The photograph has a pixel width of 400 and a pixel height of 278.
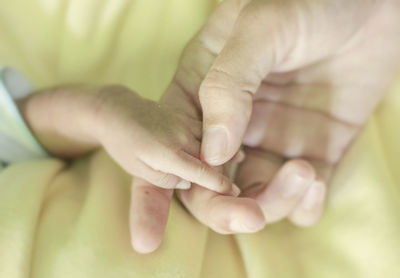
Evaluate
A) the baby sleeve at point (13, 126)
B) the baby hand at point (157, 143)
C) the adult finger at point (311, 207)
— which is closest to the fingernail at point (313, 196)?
the adult finger at point (311, 207)

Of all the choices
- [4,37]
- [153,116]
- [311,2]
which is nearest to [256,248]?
[153,116]

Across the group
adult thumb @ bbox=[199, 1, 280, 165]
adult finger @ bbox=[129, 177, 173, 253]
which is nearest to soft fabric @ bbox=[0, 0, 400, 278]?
adult finger @ bbox=[129, 177, 173, 253]

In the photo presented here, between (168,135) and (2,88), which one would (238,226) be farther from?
(2,88)

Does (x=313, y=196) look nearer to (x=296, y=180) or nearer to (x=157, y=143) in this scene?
(x=296, y=180)

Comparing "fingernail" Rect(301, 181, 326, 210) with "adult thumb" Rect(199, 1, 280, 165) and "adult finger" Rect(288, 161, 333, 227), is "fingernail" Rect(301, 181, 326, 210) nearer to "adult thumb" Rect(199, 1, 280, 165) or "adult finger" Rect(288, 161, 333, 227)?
"adult finger" Rect(288, 161, 333, 227)

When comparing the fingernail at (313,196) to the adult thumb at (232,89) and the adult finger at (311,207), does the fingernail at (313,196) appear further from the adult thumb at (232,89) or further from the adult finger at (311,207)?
the adult thumb at (232,89)
